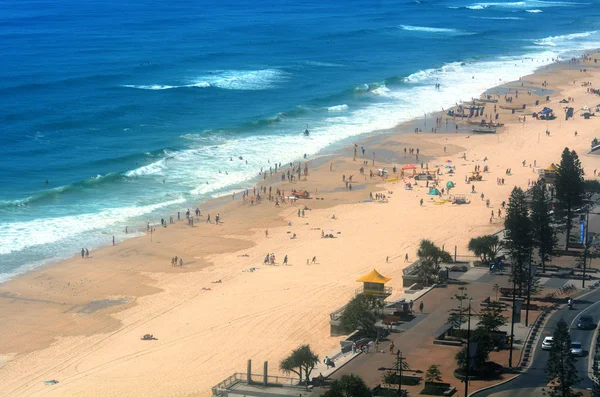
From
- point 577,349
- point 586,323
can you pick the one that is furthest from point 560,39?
point 577,349

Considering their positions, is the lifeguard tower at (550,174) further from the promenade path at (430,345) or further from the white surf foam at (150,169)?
the white surf foam at (150,169)

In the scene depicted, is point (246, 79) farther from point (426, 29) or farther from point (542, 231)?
point (542, 231)

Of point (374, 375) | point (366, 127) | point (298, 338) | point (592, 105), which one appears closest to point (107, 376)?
point (298, 338)

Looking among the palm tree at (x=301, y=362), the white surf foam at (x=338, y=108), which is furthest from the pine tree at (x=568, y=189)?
the white surf foam at (x=338, y=108)

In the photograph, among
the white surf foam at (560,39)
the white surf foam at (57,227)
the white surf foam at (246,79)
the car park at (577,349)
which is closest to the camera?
the car park at (577,349)

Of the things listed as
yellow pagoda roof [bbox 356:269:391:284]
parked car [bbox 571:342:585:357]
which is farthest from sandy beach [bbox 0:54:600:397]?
parked car [bbox 571:342:585:357]

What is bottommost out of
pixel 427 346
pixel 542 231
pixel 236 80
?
pixel 427 346

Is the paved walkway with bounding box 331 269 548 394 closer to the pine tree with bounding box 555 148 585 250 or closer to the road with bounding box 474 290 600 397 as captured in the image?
the road with bounding box 474 290 600 397
